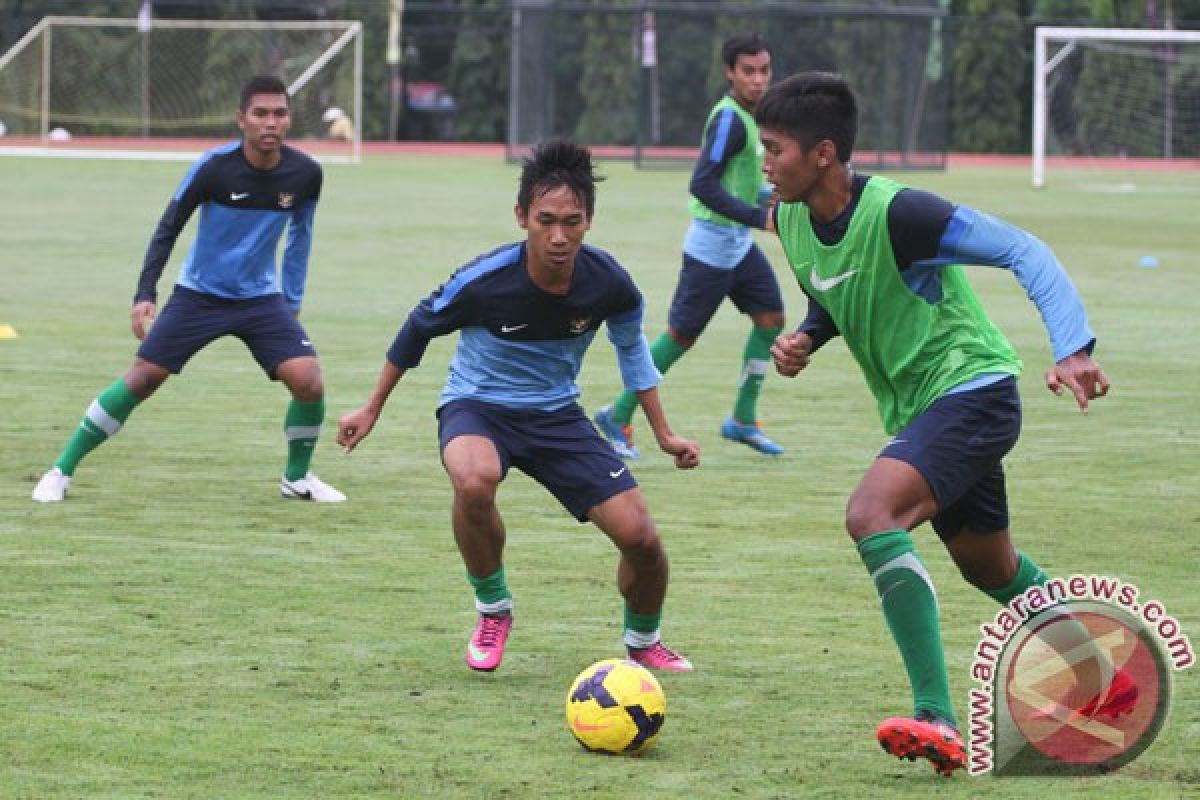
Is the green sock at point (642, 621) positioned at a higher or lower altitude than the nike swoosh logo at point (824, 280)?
lower

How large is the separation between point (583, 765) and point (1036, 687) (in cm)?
143

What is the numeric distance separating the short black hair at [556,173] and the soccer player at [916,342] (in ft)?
2.20

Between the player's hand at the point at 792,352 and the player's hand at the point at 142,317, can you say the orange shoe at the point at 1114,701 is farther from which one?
the player's hand at the point at 142,317

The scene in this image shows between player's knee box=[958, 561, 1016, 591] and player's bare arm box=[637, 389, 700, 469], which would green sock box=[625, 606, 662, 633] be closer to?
player's bare arm box=[637, 389, 700, 469]

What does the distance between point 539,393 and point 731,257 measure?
4.92 m

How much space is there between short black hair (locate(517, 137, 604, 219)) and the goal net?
34503 mm

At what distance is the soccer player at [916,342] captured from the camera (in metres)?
5.93

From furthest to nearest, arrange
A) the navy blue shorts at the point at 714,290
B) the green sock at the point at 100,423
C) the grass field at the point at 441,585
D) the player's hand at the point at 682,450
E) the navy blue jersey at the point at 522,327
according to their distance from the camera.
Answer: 1. the navy blue shorts at the point at 714,290
2. the green sock at the point at 100,423
3. the navy blue jersey at the point at 522,327
4. the player's hand at the point at 682,450
5. the grass field at the point at 441,585

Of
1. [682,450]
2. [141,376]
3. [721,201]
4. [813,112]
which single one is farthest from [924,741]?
[721,201]

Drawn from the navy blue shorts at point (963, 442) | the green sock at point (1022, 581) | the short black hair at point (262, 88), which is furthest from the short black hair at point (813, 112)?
the short black hair at point (262, 88)

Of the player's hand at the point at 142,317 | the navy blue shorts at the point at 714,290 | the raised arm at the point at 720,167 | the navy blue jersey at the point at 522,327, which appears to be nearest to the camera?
the navy blue jersey at the point at 522,327

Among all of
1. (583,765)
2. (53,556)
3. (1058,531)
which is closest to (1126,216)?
(1058,531)

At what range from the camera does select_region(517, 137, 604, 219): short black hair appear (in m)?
6.89

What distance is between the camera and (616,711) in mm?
6141
